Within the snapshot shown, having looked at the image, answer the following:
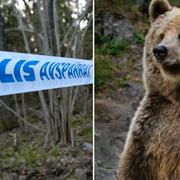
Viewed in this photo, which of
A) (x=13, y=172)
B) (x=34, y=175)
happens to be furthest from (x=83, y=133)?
(x=13, y=172)

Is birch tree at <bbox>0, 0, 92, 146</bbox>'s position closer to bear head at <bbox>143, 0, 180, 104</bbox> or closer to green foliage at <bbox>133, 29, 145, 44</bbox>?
green foliage at <bbox>133, 29, 145, 44</bbox>

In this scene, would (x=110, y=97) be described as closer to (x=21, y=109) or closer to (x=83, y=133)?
(x=83, y=133)

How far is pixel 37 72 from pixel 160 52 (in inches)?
18.8

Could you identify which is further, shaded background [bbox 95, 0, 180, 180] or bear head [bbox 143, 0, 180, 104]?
shaded background [bbox 95, 0, 180, 180]

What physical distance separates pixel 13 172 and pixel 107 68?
0.71 meters

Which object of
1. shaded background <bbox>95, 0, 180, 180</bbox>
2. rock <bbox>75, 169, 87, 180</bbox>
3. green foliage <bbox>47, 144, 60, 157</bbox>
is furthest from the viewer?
rock <bbox>75, 169, 87, 180</bbox>

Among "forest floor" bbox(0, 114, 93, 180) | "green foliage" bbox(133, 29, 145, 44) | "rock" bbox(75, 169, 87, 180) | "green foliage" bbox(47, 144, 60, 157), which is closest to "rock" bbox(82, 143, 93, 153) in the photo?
"forest floor" bbox(0, 114, 93, 180)

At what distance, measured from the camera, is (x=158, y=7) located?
1573 millimetres

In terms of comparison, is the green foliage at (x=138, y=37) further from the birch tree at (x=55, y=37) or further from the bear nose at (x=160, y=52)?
the bear nose at (x=160, y=52)

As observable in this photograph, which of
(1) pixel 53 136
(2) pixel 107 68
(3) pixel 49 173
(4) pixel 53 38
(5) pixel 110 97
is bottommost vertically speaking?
(3) pixel 49 173

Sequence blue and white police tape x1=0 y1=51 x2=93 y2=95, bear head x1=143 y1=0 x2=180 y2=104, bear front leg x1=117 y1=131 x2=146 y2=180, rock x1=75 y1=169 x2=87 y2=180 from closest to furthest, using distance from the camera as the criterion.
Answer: blue and white police tape x1=0 y1=51 x2=93 y2=95
bear head x1=143 y1=0 x2=180 y2=104
bear front leg x1=117 y1=131 x2=146 y2=180
rock x1=75 y1=169 x2=87 y2=180

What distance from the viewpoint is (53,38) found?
1848mm

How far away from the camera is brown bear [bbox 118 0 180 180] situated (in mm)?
1525

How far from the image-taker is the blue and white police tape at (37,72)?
1.40 metres
